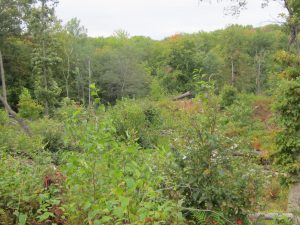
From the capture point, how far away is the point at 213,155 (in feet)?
12.7

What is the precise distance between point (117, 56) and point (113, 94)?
4873 millimetres

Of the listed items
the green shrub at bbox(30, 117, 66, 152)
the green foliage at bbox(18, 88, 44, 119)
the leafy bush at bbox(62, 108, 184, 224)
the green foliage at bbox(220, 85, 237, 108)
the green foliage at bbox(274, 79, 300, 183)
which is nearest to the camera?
the leafy bush at bbox(62, 108, 184, 224)

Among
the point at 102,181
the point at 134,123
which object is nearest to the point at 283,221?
the point at 102,181

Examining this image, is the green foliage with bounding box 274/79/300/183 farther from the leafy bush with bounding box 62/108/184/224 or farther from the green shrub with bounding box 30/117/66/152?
the green shrub with bounding box 30/117/66/152

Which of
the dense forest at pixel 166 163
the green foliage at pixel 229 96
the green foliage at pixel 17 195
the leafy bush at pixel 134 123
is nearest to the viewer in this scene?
the dense forest at pixel 166 163

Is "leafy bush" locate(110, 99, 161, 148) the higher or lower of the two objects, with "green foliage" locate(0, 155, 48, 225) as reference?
lower

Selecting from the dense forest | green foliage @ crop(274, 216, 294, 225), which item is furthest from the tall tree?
green foliage @ crop(274, 216, 294, 225)

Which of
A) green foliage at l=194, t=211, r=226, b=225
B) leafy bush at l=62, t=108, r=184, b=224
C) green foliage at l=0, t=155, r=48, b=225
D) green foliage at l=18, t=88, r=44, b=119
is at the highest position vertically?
leafy bush at l=62, t=108, r=184, b=224

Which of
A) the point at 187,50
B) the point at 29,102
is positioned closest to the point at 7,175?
the point at 29,102

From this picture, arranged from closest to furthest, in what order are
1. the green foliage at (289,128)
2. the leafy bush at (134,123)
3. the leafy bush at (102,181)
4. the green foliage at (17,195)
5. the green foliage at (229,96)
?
the leafy bush at (102,181) < the green foliage at (17,195) < the green foliage at (289,128) < the leafy bush at (134,123) < the green foliage at (229,96)

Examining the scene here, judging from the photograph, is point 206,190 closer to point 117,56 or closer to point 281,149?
point 281,149

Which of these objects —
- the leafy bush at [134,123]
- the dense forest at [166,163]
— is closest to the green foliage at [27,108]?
the dense forest at [166,163]

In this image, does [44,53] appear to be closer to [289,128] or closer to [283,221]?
[289,128]

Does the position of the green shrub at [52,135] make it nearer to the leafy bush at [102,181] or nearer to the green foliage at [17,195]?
the green foliage at [17,195]
